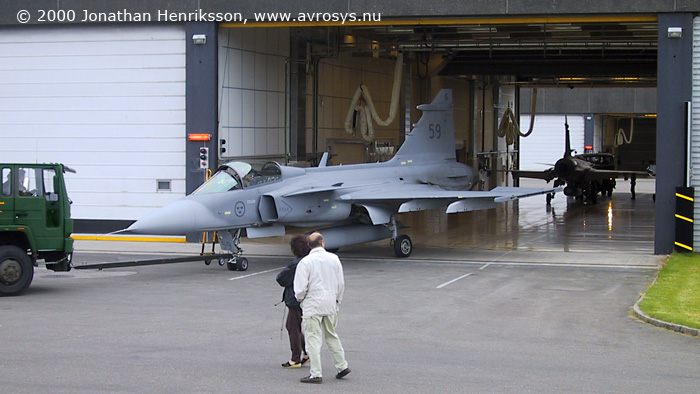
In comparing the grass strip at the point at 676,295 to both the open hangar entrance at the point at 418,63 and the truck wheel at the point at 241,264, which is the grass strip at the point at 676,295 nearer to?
the open hangar entrance at the point at 418,63

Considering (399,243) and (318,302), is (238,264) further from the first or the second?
(318,302)

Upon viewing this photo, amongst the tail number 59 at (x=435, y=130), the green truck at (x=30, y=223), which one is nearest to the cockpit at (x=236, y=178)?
the green truck at (x=30, y=223)

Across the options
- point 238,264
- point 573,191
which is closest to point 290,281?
point 238,264

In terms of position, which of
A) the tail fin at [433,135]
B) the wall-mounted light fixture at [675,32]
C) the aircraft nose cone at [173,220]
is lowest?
the aircraft nose cone at [173,220]

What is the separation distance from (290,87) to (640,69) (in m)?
14.6

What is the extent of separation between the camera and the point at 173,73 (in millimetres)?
22547

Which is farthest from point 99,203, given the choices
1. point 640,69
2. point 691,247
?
point 640,69

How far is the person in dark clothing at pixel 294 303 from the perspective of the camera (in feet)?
28.9

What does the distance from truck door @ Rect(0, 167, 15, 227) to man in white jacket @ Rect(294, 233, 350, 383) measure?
23.2 ft

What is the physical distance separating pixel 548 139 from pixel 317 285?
60992 mm

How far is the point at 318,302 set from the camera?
8.41 m

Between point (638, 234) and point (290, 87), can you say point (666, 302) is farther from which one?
point (290, 87)

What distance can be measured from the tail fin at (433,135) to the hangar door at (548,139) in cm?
4316

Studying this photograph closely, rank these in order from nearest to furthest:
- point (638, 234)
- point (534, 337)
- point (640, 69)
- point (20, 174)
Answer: point (534, 337) < point (20, 174) < point (638, 234) < point (640, 69)
